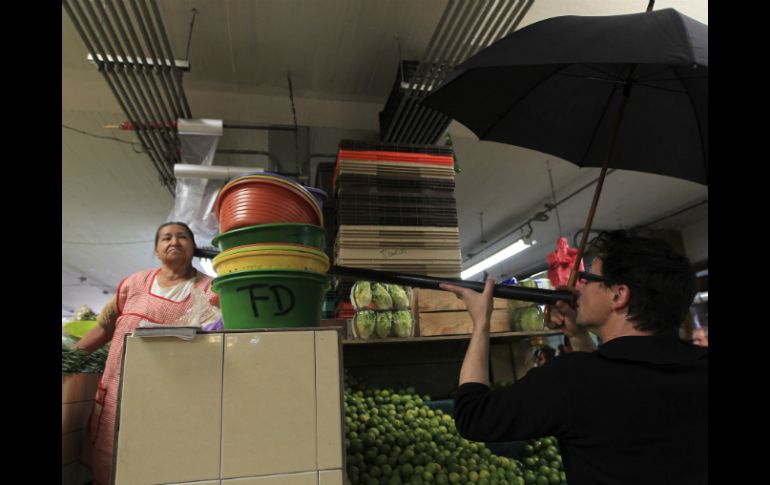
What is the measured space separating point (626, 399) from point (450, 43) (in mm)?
2625

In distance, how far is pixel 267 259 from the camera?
1.20 meters

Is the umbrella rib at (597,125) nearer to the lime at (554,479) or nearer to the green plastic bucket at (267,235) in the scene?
the green plastic bucket at (267,235)

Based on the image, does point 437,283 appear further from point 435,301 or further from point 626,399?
point 435,301

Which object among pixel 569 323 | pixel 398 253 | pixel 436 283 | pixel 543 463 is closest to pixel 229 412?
pixel 436 283

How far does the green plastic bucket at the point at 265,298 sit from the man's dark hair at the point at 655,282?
0.89 metres

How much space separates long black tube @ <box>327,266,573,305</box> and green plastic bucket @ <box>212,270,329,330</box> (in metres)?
0.12

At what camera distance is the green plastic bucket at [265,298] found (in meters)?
1.20

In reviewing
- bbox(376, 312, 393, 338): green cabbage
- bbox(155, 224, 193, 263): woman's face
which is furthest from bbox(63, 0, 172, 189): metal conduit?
bbox(376, 312, 393, 338): green cabbage

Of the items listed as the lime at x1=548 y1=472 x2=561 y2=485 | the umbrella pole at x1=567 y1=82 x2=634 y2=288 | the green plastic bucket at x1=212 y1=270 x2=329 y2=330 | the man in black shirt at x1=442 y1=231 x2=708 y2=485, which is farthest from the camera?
the lime at x1=548 y1=472 x2=561 y2=485

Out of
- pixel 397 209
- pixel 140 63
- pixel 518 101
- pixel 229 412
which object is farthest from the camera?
pixel 397 209

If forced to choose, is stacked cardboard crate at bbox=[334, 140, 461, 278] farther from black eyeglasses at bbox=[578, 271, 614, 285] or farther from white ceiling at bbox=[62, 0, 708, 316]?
black eyeglasses at bbox=[578, 271, 614, 285]

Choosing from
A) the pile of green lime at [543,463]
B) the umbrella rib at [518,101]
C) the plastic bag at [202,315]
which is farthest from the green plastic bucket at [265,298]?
the pile of green lime at [543,463]

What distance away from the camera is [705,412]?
1.11 metres

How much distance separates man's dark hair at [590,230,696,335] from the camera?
50.1 inches
